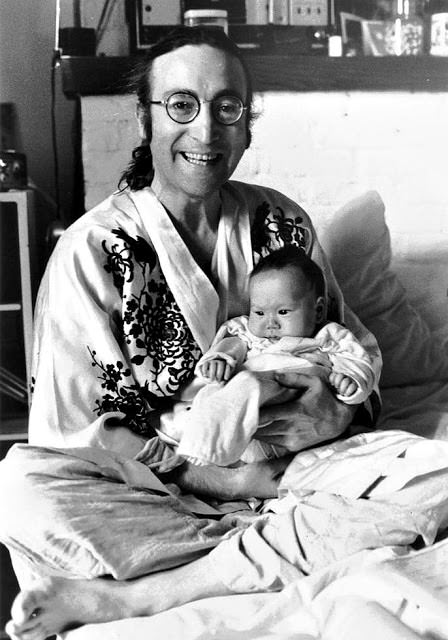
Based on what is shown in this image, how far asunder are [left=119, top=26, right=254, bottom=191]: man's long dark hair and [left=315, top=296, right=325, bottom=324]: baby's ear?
343mm

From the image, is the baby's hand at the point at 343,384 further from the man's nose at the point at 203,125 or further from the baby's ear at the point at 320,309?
the man's nose at the point at 203,125

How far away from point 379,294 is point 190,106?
0.61 m

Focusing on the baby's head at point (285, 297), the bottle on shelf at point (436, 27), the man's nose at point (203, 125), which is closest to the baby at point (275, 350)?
the baby's head at point (285, 297)

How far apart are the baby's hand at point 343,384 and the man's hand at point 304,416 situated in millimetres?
21


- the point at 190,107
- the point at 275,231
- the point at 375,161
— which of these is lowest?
the point at 275,231

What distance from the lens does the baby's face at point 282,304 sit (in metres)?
1.56

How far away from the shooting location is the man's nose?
63.1 inches

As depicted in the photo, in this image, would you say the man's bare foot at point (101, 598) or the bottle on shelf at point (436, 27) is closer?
the man's bare foot at point (101, 598)

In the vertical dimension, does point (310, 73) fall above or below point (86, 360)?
above

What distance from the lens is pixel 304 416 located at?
5.17ft

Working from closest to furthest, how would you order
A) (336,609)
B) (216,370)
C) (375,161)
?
(336,609), (216,370), (375,161)

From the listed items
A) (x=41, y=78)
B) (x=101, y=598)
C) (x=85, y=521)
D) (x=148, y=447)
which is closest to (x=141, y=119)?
(x=41, y=78)

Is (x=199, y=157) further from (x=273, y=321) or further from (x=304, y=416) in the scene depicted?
(x=304, y=416)

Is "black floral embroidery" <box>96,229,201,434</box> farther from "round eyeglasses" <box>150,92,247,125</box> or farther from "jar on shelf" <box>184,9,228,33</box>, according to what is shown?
"jar on shelf" <box>184,9,228,33</box>
